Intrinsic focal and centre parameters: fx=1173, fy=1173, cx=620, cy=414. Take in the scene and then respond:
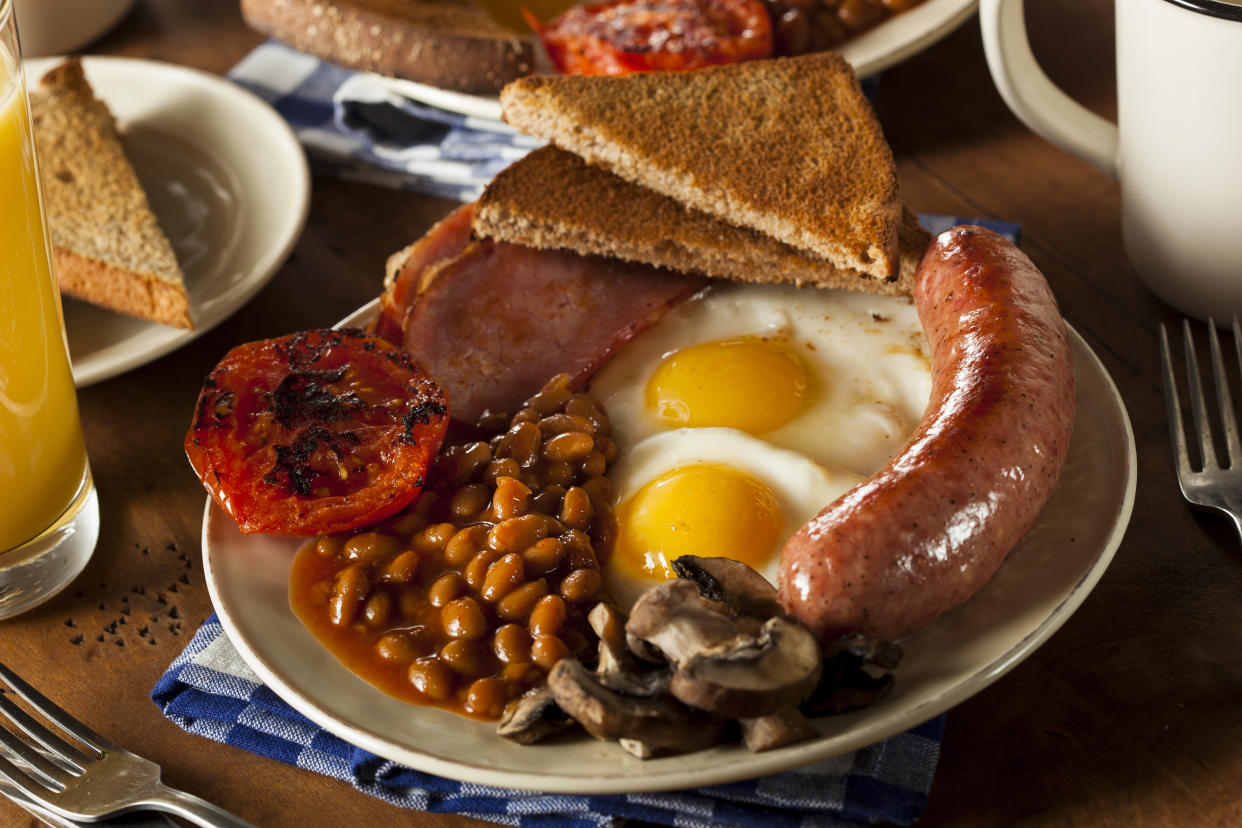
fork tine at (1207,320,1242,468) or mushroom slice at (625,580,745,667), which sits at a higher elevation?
mushroom slice at (625,580,745,667)

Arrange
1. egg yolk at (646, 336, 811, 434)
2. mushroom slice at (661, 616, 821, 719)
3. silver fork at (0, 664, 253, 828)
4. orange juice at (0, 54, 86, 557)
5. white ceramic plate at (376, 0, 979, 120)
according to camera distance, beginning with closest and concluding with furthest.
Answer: mushroom slice at (661, 616, 821, 719)
silver fork at (0, 664, 253, 828)
orange juice at (0, 54, 86, 557)
egg yolk at (646, 336, 811, 434)
white ceramic plate at (376, 0, 979, 120)

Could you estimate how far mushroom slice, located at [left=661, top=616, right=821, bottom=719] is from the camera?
145 cm

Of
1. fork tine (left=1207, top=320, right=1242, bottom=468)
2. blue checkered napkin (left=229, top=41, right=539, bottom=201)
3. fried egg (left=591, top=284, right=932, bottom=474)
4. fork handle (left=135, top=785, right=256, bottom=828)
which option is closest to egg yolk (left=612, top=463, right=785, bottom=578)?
fried egg (left=591, top=284, right=932, bottom=474)

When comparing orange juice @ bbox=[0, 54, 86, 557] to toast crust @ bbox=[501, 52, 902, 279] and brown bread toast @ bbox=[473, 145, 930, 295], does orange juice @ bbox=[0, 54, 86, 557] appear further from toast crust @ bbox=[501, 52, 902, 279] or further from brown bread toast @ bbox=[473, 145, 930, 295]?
toast crust @ bbox=[501, 52, 902, 279]

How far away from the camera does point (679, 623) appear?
5.07 feet

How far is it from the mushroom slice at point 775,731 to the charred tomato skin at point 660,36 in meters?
2.00

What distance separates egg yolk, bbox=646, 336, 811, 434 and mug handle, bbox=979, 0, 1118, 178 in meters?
0.86

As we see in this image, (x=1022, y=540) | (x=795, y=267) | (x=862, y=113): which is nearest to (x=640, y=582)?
(x=1022, y=540)

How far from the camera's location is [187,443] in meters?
2.03

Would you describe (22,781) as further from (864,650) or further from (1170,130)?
(1170,130)

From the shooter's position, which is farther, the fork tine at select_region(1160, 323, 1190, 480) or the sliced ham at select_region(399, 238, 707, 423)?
the sliced ham at select_region(399, 238, 707, 423)

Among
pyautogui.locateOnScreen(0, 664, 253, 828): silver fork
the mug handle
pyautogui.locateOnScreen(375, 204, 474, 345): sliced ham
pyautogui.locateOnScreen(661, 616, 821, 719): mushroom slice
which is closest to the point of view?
pyautogui.locateOnScreen(661, 616, 821, 719): mushroom slice

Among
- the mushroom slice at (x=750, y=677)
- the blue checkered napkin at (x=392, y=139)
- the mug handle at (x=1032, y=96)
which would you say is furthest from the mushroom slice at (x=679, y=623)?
the blue checkered napkin at (x=392, y=139)

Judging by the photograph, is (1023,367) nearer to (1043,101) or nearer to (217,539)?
(1043,101)
